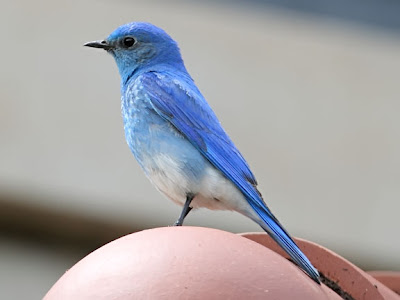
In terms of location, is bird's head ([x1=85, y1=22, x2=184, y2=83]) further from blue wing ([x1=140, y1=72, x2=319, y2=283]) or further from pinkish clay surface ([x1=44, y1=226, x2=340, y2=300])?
pinkish clay surface ([x1=44, y1=226, x2=340, y2=300])

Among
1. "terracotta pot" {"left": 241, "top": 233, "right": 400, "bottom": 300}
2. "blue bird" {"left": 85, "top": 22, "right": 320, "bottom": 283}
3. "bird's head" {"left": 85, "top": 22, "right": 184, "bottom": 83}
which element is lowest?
"terracotta pot" {"left": 241, "top": 233, "right": 400, "bottom": 300}

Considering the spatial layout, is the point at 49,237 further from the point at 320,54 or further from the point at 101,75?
the point at 320,54

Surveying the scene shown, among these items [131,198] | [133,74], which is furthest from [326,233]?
[133,74]

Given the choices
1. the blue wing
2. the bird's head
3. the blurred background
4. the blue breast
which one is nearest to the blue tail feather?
the blue wing

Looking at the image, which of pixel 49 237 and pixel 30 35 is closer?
pixel 30 35

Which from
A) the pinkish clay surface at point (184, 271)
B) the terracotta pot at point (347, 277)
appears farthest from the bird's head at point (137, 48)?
the pinkish clay surface at point (184, 271)

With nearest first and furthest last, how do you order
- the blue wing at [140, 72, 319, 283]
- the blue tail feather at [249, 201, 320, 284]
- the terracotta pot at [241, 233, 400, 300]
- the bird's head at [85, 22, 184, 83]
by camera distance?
the blue tail feather at [249, 201, 320, 284] < the terracotta pot at [241, 233, 400, 300] < the blue wing at [140, 72, 319, 283] < the bird's head at [85, 22, 184, 83]
